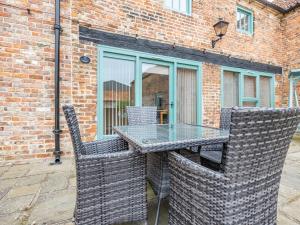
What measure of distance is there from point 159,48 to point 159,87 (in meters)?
0.80

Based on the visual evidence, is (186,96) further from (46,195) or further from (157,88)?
(46,195)

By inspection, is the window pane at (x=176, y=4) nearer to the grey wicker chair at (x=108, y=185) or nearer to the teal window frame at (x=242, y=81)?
the teal window frame at (x=242, y=81)

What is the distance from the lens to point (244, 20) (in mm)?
5270

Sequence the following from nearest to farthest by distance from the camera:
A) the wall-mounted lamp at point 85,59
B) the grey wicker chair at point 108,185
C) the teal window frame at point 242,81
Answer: the grey wicker chair at point 108,185, the wall-mounted lamp at point 85,59, the teal window frame at point 242,81

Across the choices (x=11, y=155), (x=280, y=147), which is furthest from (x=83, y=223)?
(x=11, y=155)

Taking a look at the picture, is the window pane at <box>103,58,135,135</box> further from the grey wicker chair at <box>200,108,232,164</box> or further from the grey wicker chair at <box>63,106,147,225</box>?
the grey wicker chair at <box>63,106,147,225</box>

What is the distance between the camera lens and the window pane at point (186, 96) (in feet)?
13.5

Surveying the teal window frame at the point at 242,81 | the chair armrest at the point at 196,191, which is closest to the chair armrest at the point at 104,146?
the chair armrest at the point at 196,191

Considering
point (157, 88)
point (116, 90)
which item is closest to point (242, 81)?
point (157, 88)

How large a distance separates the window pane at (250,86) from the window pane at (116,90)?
352 cm

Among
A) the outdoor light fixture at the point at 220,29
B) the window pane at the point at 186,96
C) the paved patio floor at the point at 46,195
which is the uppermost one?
the outdoor light fixture at the point at 220,29

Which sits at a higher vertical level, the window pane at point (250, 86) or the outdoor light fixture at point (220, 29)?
the outdoor light fixture at point (220, 29)

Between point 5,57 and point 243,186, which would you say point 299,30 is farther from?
point 5,57

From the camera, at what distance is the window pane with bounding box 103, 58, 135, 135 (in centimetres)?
335
